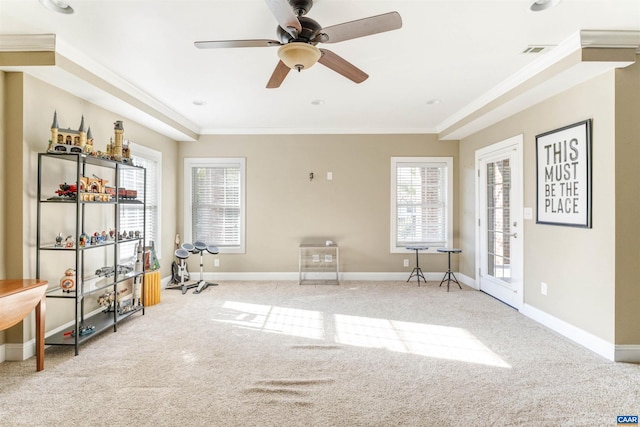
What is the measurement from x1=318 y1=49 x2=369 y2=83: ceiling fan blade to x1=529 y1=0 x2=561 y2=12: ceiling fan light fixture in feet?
3.83

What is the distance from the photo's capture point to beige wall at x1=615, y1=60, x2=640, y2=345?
8.86 ft

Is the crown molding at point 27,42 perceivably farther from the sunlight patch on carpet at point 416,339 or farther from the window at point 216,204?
the sunlight patch on carpet at point 416,339

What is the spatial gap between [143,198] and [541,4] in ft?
15.2

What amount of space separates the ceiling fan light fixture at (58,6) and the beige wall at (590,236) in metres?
4.19

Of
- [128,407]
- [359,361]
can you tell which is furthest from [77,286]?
[359,361]

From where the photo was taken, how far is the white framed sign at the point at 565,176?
9.75 ft

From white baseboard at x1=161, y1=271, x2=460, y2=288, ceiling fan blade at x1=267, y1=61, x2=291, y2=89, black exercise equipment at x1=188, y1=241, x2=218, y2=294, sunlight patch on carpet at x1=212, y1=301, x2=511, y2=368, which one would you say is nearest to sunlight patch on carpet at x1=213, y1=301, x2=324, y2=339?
sunlight patch on carpet at x1=212, y1=301, x2=511, y2=368

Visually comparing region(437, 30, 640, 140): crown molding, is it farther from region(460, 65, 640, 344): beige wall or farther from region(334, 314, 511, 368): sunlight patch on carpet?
region(334, 314, 511, 368): sunlight patch on carpet

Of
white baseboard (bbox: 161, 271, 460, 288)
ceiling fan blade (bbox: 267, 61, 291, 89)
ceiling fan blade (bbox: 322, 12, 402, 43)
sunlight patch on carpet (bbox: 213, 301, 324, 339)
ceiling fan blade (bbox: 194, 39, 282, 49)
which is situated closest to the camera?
ceiling fan blade (bbox: 322, 12, 402, 43)

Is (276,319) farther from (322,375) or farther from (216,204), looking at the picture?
(216,204)

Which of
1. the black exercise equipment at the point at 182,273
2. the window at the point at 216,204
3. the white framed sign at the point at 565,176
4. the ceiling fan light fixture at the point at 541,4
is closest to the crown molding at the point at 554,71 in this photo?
the white framed sign at the point at 565,176

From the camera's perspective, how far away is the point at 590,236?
296 centimetres

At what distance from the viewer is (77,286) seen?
2781mm

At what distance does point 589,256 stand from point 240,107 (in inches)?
167
